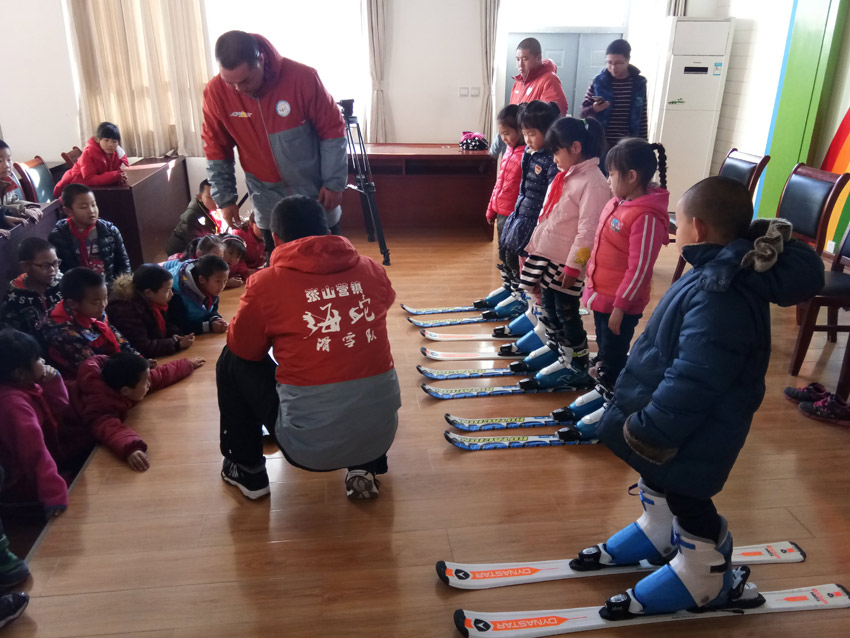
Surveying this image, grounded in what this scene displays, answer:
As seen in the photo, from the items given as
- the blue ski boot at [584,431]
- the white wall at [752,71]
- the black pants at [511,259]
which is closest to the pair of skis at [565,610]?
the blue ski boot at [584,431]

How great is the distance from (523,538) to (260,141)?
6.07 feet

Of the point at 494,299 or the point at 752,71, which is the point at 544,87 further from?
the point at 752,71

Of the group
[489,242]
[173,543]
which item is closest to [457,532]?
[173,543]

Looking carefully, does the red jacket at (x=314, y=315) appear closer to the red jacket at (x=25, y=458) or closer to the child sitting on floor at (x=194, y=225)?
the red jacket at (x=25, y=458)

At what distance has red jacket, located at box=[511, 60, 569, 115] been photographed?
3697 millimetres

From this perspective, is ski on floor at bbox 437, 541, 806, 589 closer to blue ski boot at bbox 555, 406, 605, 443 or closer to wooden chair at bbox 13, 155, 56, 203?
blue ski boot at bbox 555, 406, 605, 443

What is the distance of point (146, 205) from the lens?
14.4 feet

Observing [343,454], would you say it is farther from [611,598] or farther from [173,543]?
[611,598]

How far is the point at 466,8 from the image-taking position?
239 inches

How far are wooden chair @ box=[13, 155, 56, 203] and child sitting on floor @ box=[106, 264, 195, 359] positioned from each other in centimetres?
173

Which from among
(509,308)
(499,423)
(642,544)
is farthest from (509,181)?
(642,544)

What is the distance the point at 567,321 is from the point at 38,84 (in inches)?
195

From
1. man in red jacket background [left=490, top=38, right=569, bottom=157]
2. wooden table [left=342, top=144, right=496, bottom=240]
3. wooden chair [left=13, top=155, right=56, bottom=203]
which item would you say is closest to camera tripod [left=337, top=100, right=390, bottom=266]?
wooden table [left=342, top=144, right=496, bottom=240]

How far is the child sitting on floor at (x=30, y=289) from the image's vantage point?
2725 mm
